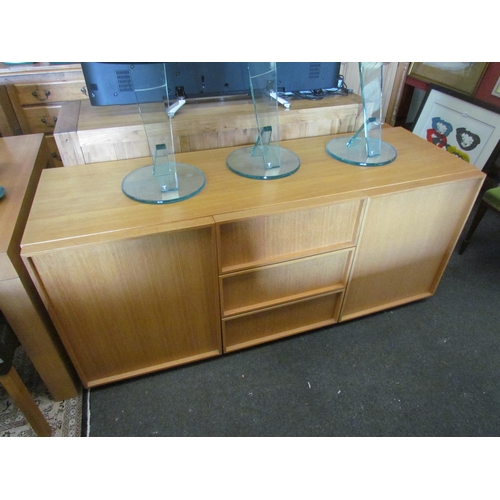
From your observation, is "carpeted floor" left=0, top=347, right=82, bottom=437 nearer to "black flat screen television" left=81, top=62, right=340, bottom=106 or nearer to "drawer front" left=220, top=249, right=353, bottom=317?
"drawer front" left=220, top=249, right=353, bottom=317

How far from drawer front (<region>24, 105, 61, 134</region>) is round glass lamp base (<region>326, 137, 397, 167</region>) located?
5.54 feet

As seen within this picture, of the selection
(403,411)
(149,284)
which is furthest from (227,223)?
(403,411)

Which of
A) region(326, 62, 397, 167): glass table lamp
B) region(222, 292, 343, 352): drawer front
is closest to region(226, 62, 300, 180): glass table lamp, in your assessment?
region(326, 62, 397, 167): glass table lamp

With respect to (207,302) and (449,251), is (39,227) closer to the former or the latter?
(207,302)

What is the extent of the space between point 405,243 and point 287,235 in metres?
0.54

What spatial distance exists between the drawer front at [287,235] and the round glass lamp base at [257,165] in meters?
0.18

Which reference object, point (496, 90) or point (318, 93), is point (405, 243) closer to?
point (318, 93)

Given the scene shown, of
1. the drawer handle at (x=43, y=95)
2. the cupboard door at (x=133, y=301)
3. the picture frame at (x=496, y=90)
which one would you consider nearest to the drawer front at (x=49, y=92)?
the drawer handle at (x=43, y=95)

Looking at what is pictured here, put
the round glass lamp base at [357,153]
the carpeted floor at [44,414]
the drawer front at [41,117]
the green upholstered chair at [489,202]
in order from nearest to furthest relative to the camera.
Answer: the carpeted floor at [44,414] < the round glass lamp base at [357,153] < the green upholstered chair at [489,202] < the drawer front at [41,117]

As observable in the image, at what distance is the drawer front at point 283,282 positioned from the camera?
1204mm

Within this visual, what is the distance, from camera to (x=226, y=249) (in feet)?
3.58

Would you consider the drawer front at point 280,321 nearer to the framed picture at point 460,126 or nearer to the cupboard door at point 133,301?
the cupboard door at point 133,301

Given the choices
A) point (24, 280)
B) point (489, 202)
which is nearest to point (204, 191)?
point (24, 280)

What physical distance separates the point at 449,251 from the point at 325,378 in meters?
0.77
